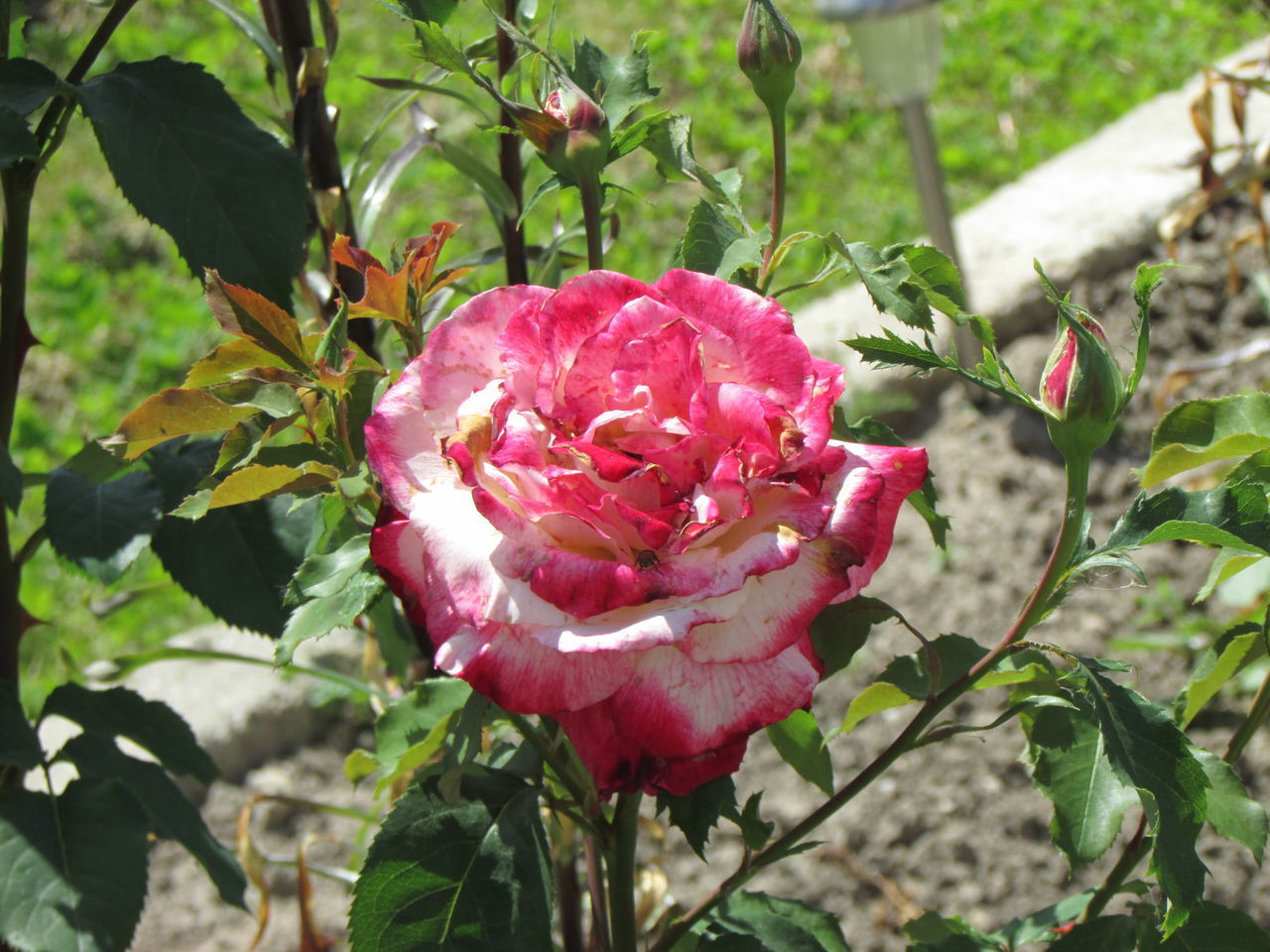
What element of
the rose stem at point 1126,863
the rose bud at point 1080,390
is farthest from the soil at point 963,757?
the rose bud at point 1080,390

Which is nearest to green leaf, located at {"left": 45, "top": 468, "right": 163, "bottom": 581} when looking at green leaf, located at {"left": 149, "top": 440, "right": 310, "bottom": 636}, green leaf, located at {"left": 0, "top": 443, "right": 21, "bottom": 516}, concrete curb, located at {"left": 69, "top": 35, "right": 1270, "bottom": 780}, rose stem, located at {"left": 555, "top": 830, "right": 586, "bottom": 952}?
green leaf, located at {"left": 149, "top": 440, "right": 310, "bottom": 636}

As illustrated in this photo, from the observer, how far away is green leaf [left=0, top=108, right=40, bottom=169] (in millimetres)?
711

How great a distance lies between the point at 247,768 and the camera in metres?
2.03

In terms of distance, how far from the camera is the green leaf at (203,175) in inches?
29.5


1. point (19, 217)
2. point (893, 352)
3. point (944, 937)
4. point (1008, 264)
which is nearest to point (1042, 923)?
point (944, 937)

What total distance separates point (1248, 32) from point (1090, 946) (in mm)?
3277

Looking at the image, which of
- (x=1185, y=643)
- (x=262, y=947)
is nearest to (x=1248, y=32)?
(x=1185, y=643)

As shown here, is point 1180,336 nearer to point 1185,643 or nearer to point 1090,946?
point 1185,643

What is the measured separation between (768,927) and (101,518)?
50 centimetres

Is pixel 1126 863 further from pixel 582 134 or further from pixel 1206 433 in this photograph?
pixel 582 134

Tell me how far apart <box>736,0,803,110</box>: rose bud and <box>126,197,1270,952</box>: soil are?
0.95 meters

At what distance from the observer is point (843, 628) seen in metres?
0.67

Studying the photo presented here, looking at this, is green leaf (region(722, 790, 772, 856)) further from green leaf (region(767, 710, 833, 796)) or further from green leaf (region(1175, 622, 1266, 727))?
green leaf (region(1175, 622, 1266, 727))

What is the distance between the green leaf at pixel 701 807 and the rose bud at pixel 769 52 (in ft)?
1.06
